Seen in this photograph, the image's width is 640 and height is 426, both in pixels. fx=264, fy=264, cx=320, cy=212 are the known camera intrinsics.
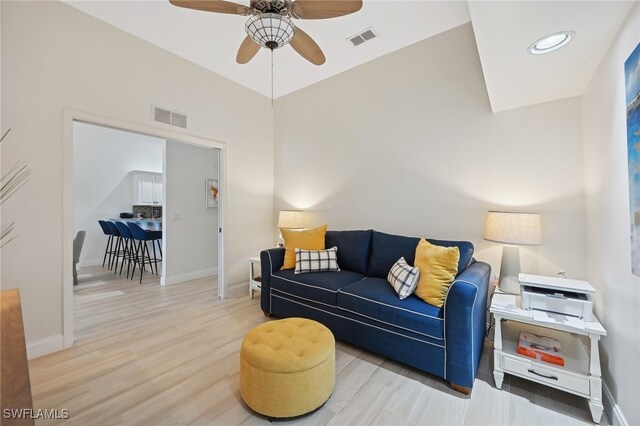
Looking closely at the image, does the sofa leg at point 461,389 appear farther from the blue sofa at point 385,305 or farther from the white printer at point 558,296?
the white printer at point 558,296

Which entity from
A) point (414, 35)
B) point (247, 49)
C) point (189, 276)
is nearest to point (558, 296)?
point (414, 35)

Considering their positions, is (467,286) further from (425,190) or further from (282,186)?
(282,186)

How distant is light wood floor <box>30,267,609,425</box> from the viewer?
1568mm

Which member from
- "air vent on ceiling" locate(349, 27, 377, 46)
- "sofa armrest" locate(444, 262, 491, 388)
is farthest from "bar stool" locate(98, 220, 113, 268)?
"sofa armrest" locate(444, 262, 491, 388)

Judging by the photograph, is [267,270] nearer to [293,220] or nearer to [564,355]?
[293,220]

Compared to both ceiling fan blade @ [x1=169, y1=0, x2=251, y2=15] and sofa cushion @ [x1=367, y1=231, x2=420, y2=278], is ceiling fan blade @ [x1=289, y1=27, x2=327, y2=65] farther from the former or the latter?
sofa cushion @ [x1=367, y1=231, x2=420, y2=278]

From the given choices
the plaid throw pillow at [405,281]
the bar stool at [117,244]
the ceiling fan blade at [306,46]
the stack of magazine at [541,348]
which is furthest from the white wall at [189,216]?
the stack of magazine at [541,348]

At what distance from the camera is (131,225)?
4.51 metres

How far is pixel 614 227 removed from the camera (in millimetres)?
1553

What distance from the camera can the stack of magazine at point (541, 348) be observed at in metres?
1.72

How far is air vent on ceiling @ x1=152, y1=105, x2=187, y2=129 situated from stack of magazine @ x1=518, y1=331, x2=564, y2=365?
3.96 m

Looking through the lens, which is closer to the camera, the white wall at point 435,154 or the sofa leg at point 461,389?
the sofa leg at point 461,389

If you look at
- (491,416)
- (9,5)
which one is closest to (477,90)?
(491,416)

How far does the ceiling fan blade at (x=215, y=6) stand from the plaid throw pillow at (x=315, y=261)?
2.13m
